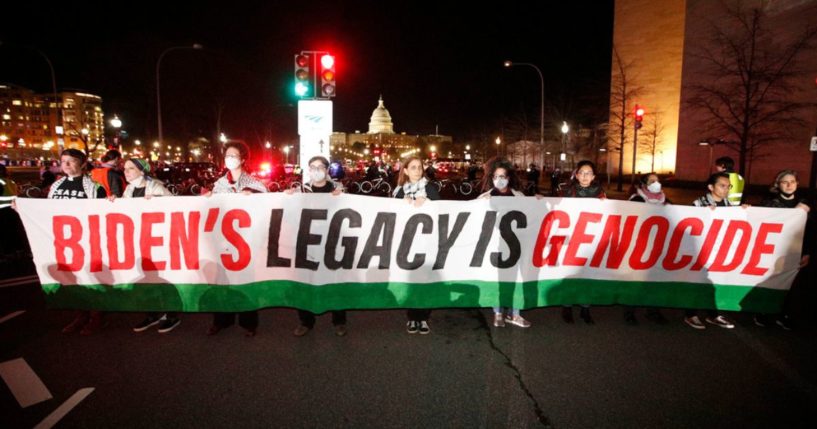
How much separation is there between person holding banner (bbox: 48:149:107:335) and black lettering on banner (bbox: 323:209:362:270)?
8.93ft

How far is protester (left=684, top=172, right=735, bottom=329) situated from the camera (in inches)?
208

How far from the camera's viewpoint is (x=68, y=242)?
5.23 meters

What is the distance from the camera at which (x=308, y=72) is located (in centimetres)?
1055

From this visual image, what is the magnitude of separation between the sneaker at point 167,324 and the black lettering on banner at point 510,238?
3.70 metres

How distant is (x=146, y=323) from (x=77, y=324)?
0.74 metres

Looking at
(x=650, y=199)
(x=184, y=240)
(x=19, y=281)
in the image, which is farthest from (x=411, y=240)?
(x=19, y=281)

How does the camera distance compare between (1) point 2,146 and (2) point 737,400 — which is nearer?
(2) point 737,400

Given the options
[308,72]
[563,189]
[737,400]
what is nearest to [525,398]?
[737,400]

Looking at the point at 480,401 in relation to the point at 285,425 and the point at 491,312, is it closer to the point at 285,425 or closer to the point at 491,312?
the point at 285,425

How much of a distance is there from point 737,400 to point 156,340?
543cm

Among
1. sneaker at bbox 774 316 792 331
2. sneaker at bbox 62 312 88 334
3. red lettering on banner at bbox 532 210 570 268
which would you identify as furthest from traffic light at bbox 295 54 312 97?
sneaker at bbox 774 316 792 331

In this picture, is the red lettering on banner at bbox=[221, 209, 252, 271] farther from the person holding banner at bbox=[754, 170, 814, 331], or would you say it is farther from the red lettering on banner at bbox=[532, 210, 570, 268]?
the person holding banner at bbox=[754, 170, 814, 331]

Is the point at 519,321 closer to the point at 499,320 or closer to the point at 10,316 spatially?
the point at 499,320

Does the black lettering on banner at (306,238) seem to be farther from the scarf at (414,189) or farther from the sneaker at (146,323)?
the sneaker at (146,323)
